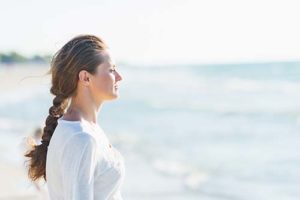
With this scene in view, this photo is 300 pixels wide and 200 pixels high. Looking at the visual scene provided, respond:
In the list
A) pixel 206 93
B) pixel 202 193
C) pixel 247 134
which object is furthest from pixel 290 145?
pixel 206 93

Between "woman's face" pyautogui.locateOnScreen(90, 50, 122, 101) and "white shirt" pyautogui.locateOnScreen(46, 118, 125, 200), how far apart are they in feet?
0.37

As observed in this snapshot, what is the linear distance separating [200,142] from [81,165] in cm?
1543

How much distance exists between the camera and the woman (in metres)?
2.56

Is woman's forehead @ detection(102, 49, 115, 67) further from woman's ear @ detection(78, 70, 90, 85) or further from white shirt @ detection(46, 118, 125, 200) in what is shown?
white shirt @ detection(46, 118, 125, 200)

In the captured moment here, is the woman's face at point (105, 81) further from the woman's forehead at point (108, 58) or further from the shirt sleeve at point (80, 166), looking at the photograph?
the shirt sleeve at point (80, 166)

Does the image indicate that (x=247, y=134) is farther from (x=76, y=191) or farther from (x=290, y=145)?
(x=76, y=191)

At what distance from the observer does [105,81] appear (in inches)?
106

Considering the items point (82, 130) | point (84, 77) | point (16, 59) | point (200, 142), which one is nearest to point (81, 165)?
point (82, 130)

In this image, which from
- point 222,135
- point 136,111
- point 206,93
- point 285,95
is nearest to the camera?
point 222,135

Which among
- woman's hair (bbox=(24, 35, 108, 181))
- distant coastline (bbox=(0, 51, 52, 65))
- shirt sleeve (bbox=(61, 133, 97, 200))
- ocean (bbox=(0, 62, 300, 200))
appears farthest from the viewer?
distant coastline (bbox=(0, 51, 52, 65))

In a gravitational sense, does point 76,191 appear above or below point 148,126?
above

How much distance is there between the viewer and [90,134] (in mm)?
2584

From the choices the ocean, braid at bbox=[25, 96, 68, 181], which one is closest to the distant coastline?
the ocean

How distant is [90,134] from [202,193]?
8364 mm
